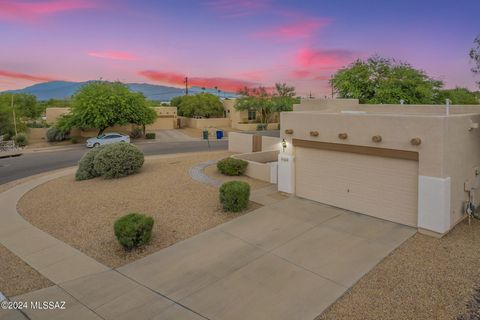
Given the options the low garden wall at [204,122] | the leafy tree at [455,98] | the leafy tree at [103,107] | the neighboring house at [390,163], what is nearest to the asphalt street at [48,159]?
the leafy tree at [103,107]

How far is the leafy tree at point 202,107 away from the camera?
57156 millimetres

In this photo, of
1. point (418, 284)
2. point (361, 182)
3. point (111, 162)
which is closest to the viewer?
point (418, 284)

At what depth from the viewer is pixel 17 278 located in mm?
8625

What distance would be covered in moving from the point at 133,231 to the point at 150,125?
41937mm

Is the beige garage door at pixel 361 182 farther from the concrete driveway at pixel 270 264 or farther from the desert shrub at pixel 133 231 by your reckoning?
the desert shrub at pixel 133 231

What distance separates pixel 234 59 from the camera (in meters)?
34.6

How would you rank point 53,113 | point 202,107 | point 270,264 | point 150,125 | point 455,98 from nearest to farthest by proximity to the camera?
point 270,264
point 455,98
point 53,113
point 150,125
point 202,107

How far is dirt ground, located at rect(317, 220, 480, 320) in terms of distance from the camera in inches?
273

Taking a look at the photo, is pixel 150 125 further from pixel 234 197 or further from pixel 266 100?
pixel 234 197

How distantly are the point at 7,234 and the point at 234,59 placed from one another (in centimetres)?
2690

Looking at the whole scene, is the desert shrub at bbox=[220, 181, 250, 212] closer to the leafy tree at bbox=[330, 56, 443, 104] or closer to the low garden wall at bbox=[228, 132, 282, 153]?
the low garden wall at bbox=[228, 132, 282, 153]

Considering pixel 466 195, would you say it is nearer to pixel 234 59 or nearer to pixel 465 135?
pixel 465 135

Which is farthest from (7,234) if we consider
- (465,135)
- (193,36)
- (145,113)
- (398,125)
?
(145,113)

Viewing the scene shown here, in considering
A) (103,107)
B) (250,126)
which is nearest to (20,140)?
(103,107)
